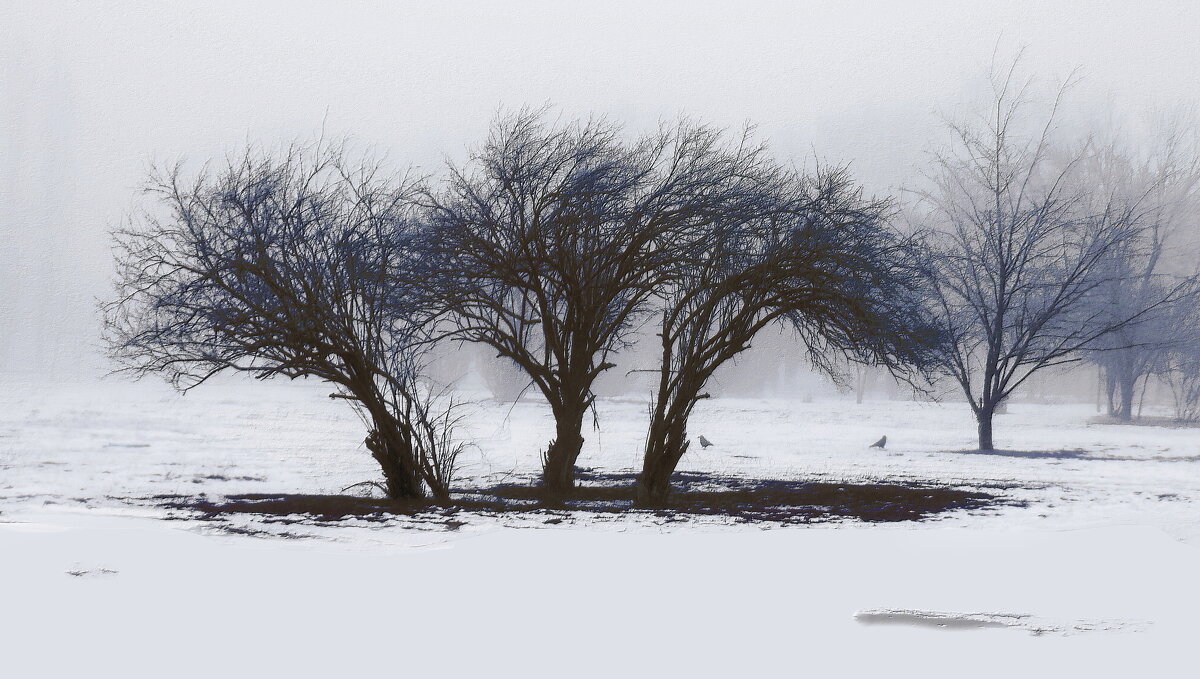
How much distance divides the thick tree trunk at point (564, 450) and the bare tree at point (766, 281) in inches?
58.6

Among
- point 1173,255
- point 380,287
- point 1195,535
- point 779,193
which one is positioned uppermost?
point 1173,255

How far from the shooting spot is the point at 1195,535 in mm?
11977

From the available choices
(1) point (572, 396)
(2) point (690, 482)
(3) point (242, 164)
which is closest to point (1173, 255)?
(2) point (690, 482)

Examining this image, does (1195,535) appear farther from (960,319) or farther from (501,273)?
(960,319)

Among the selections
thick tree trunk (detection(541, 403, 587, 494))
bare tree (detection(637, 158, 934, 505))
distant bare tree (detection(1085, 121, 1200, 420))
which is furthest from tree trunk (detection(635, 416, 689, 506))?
distant bare tree (detection(1085, 121, 1200, 420))

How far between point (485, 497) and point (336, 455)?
9.66 meters

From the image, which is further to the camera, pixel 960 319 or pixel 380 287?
pixel 960 319

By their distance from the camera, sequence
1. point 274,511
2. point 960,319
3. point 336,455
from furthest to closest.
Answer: point 960,319, point 336,455, point 274,511

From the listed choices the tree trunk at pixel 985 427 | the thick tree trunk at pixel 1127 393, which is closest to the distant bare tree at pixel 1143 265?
the thick tree trunk at pixel 1127 393

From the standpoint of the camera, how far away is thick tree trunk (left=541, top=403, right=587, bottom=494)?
1670 cm

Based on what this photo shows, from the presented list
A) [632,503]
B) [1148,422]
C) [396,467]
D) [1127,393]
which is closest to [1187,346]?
[1127,393]

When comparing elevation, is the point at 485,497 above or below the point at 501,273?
below

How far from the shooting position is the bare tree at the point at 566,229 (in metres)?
15.3

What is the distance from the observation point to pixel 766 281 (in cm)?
1485
